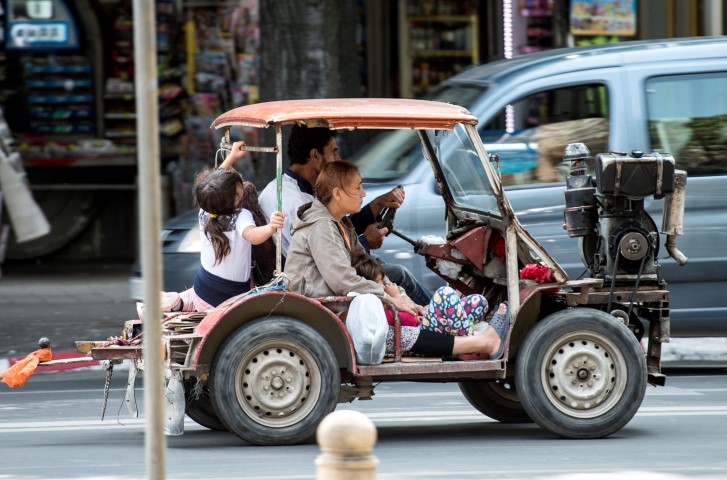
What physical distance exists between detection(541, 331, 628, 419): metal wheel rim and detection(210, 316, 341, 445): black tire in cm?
104

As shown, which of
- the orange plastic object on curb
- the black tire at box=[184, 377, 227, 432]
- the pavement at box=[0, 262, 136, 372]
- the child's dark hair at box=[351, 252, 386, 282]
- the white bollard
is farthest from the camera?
the pavement at box=[0, 262, 136, 372]

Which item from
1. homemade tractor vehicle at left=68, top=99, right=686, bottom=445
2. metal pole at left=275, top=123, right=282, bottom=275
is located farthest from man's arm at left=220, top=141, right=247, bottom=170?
metal pole at left=275, top=123, right=282, bottom=275

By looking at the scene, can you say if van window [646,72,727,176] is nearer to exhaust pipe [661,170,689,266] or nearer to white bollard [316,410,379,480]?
exhaust pipe [661,170,689,266]

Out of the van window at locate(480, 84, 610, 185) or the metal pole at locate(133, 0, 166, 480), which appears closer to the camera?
the metal pole at locate(133, 0, 166, 480)

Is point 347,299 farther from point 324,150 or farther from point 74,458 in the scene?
point 74,458

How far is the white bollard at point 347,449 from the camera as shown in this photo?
3898 mm

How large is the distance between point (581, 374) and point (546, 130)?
2693 mm

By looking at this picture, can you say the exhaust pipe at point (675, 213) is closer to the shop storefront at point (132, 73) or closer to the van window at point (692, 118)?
the van window at point (692, 118)

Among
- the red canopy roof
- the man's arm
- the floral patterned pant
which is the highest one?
the red canopy roof

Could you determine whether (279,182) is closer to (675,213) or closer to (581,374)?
(581,374)

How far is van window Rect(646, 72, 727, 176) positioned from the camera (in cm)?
909

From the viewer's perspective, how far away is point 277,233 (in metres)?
6.67

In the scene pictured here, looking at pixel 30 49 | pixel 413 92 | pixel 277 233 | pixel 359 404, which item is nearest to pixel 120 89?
pixel 30 49

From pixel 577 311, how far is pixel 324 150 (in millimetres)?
1573
